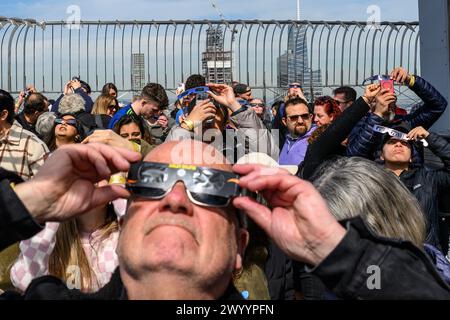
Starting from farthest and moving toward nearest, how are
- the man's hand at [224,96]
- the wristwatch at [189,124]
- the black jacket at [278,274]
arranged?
1. the man's hand at [224,96]
2. the wristwatch at [189,124]
3. the black jacket at [278,274]

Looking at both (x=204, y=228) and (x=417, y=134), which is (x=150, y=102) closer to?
(x=417, y=134)

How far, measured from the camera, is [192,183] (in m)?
1.84

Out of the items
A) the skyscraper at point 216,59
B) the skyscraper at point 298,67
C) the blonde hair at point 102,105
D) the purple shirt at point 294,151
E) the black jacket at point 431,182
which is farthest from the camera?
the skyscraper at point 298,67

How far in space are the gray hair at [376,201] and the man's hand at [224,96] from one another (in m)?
2.30

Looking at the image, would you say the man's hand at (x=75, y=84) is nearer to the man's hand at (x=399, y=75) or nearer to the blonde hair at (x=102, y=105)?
the blonde hair at (x=102, y=105)

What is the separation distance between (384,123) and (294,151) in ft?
3.38

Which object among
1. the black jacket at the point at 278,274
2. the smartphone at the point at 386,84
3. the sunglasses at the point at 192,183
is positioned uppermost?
the smartphone at the point at 386,84

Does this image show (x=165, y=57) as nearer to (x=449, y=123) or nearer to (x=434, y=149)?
(x=449, y=123)

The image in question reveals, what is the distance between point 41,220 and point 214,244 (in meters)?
0.55

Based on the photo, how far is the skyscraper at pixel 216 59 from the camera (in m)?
9.31

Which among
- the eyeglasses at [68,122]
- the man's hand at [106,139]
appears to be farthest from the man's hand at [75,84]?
the man's hand at [106,139]

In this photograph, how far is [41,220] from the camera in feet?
6.34

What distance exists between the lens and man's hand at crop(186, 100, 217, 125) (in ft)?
13.4

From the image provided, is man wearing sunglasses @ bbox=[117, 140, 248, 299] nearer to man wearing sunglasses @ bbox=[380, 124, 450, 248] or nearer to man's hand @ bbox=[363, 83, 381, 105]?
man's hand @ bbox=[363, 83, 381, 105]
